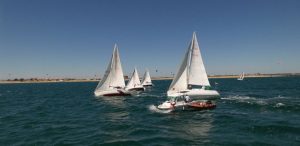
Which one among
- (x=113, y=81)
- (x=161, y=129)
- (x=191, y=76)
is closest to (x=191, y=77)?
(x=191, y=76)

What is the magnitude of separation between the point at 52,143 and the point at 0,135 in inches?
282

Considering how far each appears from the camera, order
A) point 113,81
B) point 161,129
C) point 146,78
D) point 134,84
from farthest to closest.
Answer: point 146,78 → point 134,84 → point 113,81 → point 161,129

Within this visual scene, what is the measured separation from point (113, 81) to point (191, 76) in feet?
76.9

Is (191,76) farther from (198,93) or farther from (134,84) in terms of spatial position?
(134,84)

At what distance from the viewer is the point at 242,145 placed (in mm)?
20250

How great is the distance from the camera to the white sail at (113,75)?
62600 mm

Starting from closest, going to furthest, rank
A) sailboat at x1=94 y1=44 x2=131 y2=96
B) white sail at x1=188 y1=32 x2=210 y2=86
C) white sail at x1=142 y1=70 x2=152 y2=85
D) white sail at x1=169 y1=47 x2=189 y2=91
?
white sail at x1=169 y1=47 x2=189 y2=91, white sail at x1=188 y1=32 x2=210 y2=86, sailboat at x1=94 y1=44 x2=131 y2=96, white sail at x1=142 y1=70 x2=152 y2=85

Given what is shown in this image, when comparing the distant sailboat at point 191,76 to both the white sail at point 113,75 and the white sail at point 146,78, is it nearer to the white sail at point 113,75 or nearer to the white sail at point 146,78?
the white sail at point 113,75

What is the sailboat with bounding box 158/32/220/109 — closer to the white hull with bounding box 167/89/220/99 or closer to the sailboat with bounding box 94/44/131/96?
the white hull with bounding box 167/89/220/99

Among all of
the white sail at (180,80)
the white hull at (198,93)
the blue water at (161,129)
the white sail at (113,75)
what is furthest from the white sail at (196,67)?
the white sail at (113,75)

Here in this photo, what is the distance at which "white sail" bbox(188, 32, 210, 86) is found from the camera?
47156mm

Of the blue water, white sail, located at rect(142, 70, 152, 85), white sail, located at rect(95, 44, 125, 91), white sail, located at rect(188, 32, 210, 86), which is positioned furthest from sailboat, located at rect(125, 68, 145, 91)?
the blue water

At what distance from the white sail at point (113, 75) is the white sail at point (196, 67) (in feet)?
74.5

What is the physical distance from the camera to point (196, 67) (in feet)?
157
